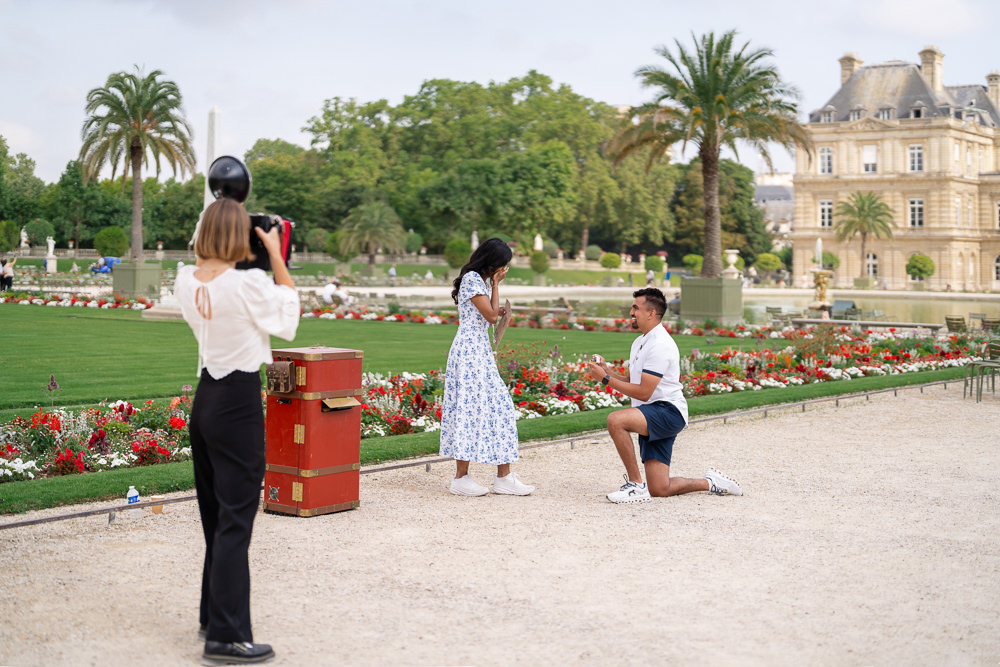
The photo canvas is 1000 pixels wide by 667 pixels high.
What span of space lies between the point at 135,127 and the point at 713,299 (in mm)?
20124

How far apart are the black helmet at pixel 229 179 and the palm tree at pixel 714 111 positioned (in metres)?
23.0

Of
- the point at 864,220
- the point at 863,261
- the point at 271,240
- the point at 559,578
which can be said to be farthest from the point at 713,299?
the point at 863,261

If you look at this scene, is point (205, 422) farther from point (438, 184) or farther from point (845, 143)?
point (845, 143)

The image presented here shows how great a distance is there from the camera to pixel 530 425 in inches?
374

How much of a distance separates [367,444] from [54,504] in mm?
2696

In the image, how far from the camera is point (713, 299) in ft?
84.0

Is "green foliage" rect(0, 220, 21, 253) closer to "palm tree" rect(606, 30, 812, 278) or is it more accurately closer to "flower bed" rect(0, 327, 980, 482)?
"palm tree" rect(606, 30, 812, 278)

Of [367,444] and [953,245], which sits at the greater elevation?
[953,245]

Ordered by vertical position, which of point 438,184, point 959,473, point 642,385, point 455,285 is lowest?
point 959,473

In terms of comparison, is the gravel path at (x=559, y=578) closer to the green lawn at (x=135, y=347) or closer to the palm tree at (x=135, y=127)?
the green lawn at (x=135, y=347)

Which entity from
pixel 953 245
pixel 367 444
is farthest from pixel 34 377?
pixel 953 245

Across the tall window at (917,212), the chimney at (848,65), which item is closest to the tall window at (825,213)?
the tall window at (917,212)

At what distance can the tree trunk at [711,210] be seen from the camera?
26.8m

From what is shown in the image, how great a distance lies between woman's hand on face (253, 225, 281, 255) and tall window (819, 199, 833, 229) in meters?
73.2
